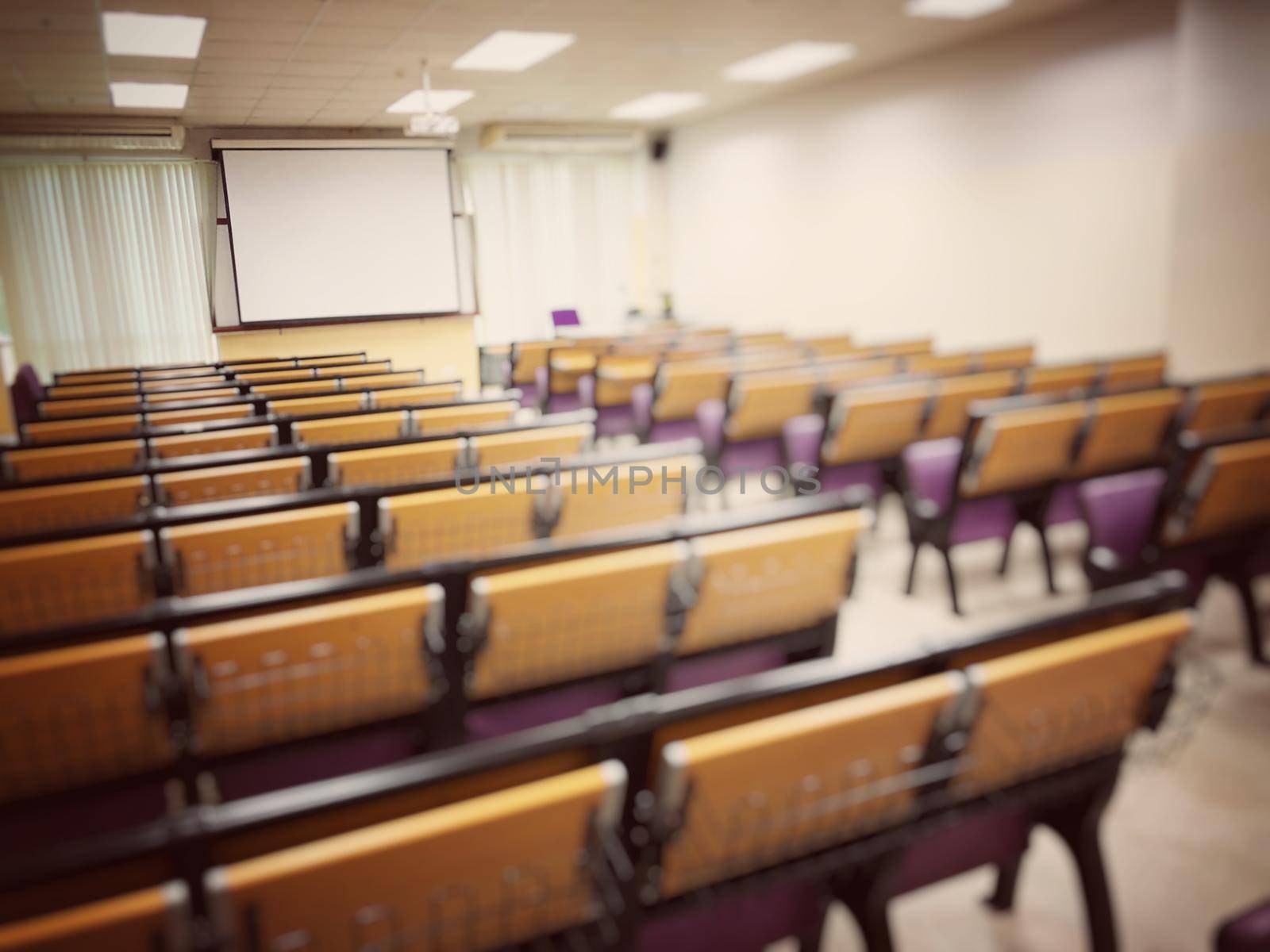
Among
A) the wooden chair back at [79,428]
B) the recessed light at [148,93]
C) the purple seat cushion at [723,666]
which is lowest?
the purple seat cushion at [723,666]

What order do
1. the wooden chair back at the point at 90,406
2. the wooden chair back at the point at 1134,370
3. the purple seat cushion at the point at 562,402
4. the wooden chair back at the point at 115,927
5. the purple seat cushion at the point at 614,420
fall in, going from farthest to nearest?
the purple seat cushion at the point at 562,402 → the purple seat cushion at the point at 614,420 → the wooden chair back at the point at 1134,370 → the wooden chair back at the point at 90,406 → the wooden chair back at the point at 115,927

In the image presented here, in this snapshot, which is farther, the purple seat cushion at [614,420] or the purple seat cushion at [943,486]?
the purple seat cushion at [614,420]

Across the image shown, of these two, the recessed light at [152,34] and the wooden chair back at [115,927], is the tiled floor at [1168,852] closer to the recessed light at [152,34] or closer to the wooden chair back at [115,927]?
the wooden chair back at [115,927]

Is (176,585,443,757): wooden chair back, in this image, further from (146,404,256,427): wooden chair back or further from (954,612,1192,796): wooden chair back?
(146,404,256,427): wooden chair back

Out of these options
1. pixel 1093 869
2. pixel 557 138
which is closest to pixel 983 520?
pixel 1093 869

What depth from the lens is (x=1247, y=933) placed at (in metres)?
1.09

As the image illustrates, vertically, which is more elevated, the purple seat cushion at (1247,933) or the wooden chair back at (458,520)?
the wooden chair back at (458,520)

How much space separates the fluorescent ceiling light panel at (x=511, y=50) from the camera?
24.7 feet

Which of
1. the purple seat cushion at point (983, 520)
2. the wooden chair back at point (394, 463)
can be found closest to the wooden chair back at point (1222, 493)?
the purple seat cushion at point (983, 520)

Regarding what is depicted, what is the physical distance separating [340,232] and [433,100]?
12.9 ft

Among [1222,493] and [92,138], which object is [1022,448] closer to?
[1222,493]

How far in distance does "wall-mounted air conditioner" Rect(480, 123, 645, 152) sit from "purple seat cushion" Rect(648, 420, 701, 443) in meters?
7.97

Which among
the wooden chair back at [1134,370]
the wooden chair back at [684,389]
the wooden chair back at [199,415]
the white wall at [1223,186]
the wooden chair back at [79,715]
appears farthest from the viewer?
the white wall at [1223,186]

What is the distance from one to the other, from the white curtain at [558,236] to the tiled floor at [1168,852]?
10541 millimetres
